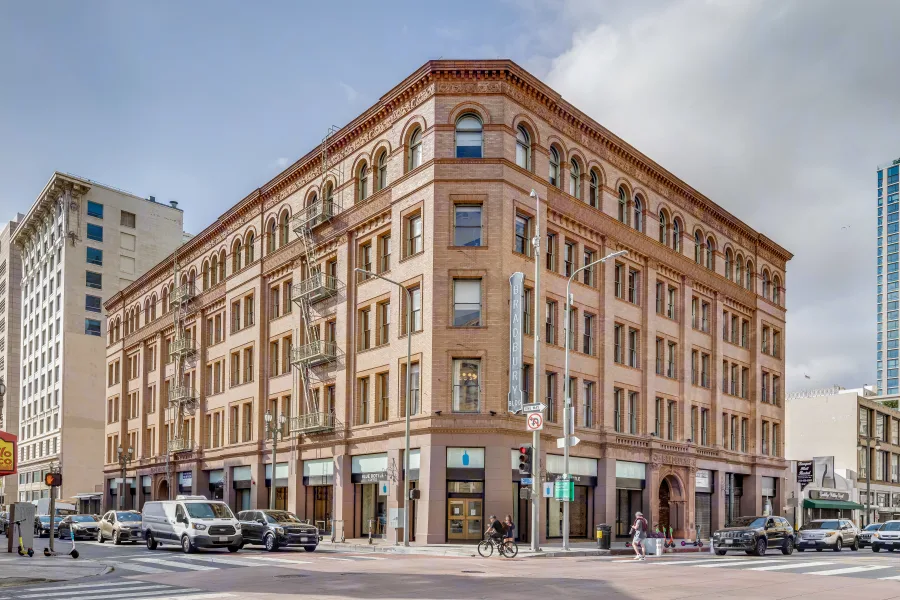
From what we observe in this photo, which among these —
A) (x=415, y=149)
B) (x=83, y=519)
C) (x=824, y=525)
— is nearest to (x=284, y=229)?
(x=415, y=149)

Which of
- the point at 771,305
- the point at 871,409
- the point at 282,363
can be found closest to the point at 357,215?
the point at 282,363

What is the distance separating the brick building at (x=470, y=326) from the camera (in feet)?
135

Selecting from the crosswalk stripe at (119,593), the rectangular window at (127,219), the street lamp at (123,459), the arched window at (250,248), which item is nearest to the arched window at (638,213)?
the arched window at (250,248)

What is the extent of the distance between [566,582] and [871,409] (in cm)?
8045

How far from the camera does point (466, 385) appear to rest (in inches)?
1610

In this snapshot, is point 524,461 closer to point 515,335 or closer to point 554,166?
Result: point 515,335

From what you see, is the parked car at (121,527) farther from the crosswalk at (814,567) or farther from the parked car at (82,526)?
the crosswalk at (814,567)

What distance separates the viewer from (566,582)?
2230 cm

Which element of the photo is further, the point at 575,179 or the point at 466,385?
the point at 575,179

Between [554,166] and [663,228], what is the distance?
11.7 metres

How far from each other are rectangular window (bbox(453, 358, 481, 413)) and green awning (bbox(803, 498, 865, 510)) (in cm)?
4596

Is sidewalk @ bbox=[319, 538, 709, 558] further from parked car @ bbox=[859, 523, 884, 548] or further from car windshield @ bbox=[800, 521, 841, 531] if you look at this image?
parked car @ bbox=[859, 523, 884, 548]

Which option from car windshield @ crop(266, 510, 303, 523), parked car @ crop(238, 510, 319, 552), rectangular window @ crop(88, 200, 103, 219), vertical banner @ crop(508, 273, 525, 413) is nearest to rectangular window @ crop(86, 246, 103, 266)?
rectangular window @ crop(88, 200, 103, 219)

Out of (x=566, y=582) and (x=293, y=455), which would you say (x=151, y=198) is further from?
(x=566, y=582)
